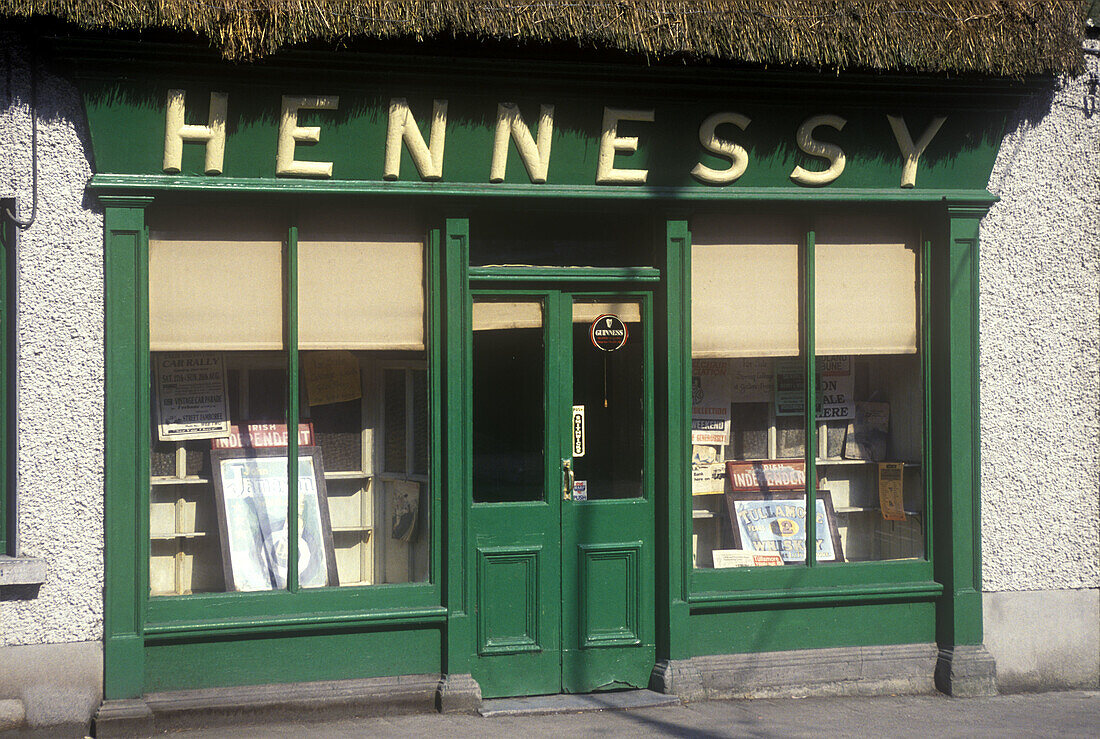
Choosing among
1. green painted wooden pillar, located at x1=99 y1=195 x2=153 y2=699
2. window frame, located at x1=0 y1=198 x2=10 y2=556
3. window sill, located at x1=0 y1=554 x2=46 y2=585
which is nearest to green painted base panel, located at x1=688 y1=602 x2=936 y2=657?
green painted wooden pillar, located at x1=99 y1=195 x2=153 y2=699

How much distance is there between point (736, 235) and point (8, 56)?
13.4ft

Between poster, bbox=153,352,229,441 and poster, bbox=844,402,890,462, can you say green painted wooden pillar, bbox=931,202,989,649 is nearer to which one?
poster, bbox=844,402,890,462

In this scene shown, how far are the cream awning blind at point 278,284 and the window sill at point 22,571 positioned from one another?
1.24m

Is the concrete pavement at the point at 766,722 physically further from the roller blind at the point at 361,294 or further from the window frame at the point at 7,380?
the roller blind at the point at 361,294

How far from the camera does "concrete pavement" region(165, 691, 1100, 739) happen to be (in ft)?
18.9

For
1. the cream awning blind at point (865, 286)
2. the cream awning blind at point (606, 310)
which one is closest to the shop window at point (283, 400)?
the cream awning blind at point (606, 310)

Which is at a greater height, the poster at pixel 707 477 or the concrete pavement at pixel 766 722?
the poster at pixel 707 477

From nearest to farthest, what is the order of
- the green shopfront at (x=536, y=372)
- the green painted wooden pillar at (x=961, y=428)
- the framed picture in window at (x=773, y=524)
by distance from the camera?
the green shopfront at (x=536, y=372)
the green painted wooden pillar at (x=961, y=428)
the framed picture in window at (x=773, y=524)

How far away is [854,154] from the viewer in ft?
21.6

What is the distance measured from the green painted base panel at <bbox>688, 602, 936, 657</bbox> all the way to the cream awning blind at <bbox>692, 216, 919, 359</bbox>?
157 centimetres

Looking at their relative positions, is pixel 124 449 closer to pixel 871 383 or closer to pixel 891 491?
pixel 871 383

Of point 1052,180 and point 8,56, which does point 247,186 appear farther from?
point 1052,180

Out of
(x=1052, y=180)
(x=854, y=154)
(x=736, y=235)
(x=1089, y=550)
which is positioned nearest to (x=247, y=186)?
(x=736, y=235)

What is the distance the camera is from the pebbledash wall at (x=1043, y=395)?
6816 millimetres
